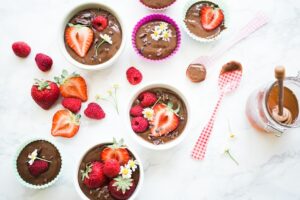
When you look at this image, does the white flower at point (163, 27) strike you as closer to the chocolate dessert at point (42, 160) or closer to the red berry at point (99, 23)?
the red berry at point (99, 23)

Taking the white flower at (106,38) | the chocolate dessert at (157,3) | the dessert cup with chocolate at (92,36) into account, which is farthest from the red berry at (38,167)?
the chocolate dessert at (157,3)

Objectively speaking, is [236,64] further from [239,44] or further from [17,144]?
[17,144]

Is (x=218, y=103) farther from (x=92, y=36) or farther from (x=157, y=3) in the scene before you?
(x=92, y=36)

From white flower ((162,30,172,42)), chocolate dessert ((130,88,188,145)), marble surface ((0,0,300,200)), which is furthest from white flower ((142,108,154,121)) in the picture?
white flower ((162,30,172,42))

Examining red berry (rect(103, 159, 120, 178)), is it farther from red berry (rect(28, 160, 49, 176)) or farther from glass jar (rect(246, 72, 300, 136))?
glass jar (rect(246, 72, 300, 136))

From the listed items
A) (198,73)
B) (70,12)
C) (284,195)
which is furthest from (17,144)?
(284,195)

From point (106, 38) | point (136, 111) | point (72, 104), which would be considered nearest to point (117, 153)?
point (136, 111)
